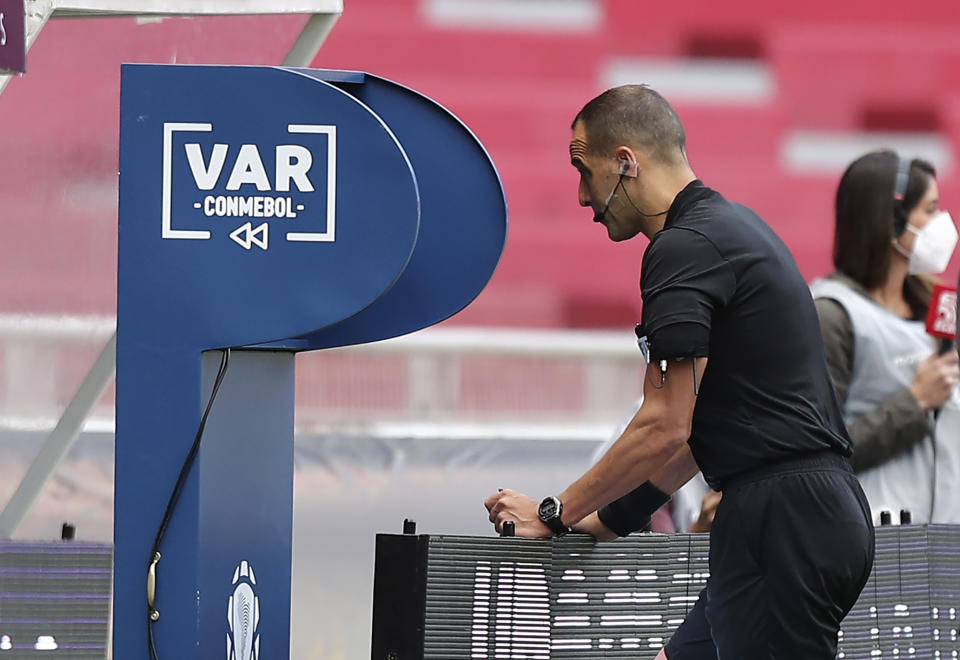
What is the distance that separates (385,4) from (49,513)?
8.57 meters

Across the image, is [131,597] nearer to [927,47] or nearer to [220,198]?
[220,198]

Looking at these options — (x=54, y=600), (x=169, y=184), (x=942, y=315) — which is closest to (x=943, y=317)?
(x=942, y=315)

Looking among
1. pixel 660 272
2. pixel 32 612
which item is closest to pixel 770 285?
pixel 660 272

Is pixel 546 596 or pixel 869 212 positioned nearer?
pixel 546 596

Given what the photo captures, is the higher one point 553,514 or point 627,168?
point 627,168

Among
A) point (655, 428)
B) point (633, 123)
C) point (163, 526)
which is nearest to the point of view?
point (163, 526)

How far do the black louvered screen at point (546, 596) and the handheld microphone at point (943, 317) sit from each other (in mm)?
642

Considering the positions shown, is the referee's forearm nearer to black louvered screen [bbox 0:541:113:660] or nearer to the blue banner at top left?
the blue banner at top left

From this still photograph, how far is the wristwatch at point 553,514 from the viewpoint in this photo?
8.59 ft

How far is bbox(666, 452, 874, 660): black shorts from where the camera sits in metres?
2.41

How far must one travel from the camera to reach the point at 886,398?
3.56 m

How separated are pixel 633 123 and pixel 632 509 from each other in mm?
695

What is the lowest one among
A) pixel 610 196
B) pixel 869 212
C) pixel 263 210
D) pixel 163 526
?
pixel 163 526

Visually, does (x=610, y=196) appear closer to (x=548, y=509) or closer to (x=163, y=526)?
(x=548, y=509)
